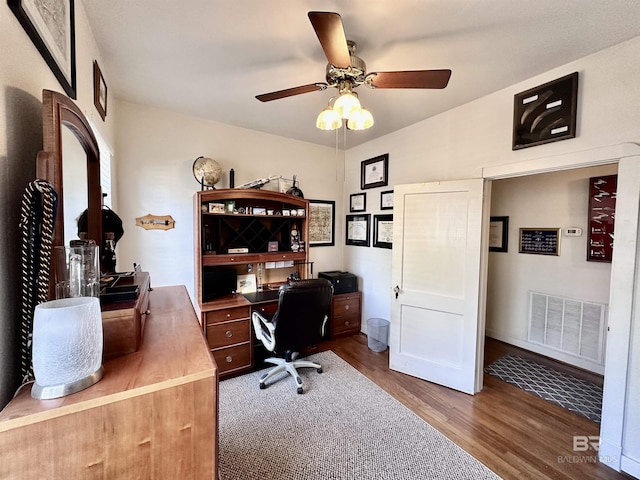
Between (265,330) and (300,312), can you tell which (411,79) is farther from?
(265,330)

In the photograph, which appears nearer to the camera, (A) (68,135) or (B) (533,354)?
(A) (68,135)

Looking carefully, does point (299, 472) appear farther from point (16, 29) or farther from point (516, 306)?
point (516, 306)

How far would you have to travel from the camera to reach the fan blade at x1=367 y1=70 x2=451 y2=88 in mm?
1463

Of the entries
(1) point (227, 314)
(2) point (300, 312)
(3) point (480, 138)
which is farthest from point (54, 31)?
(3) point (480, 138)

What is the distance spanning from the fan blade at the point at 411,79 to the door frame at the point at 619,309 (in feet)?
4.06

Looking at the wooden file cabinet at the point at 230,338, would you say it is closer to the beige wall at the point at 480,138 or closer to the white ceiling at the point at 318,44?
the beige wall at the point at 480,138

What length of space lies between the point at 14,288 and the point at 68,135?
0.57 metres

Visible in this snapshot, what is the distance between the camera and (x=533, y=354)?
3.29 m

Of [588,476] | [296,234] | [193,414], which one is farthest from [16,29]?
[588,476]

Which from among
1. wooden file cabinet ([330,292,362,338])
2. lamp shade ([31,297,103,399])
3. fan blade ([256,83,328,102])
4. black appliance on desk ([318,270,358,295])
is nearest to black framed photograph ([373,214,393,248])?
black appliance on desk ([318,270,358,295])

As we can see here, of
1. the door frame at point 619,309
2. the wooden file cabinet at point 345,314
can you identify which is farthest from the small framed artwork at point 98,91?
the door frame at point 619,309

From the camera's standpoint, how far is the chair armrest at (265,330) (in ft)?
7.93

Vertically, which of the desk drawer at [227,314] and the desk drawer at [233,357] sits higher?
the desk drawer at [227,314]

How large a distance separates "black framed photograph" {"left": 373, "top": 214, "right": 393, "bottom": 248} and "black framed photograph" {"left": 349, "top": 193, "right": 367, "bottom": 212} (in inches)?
10.7
